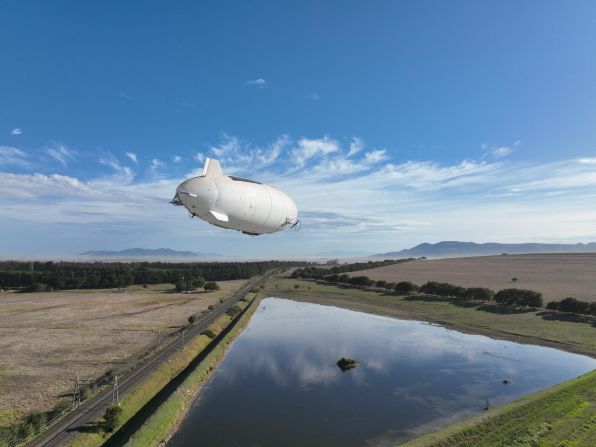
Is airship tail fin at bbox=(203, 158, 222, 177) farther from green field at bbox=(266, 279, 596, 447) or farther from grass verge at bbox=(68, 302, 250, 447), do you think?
green field at bbox=(266, 279, 596, 447)

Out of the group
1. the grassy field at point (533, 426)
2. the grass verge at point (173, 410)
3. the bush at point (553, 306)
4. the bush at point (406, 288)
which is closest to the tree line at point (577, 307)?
the bush at point (553, 306)

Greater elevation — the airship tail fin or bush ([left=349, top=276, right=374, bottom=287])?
the airship tail fin

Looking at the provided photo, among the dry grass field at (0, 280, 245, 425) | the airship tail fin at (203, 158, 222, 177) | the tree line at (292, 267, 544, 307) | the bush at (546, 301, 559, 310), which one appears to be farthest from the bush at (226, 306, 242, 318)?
the bush at (546, 301, 559, 310)

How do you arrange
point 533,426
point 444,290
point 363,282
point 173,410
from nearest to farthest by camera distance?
point 533,426 < point 173,410 < point 444,290 < point 363,282

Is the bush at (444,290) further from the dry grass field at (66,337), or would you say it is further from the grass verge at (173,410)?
the grass verge at (173,410)

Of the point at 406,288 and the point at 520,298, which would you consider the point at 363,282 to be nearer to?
the point at 406,288

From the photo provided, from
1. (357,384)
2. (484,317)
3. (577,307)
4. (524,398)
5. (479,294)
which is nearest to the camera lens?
(524,398)

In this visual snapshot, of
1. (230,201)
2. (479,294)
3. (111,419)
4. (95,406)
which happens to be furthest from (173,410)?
(479,294)
